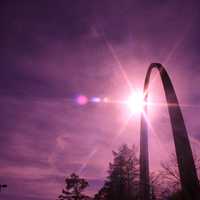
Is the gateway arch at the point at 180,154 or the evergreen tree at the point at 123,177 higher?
the evergreen tree at the point at 123,177

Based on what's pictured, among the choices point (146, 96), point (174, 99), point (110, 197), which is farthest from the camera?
point (110, 197)

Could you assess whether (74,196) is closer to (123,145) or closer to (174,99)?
(123,145)

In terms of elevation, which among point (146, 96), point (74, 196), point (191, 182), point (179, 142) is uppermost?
point (74, 196)

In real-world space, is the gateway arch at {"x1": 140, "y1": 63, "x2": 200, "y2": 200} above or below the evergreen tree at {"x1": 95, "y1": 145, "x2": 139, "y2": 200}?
below

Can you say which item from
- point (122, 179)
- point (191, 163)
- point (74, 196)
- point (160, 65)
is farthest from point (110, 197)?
point (191, 163)

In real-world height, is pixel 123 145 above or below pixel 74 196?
above

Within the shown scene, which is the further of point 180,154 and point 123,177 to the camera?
point 123,177

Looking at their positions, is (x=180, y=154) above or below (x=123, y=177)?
below

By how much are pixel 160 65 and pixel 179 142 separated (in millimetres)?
6858

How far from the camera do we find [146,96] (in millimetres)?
21000

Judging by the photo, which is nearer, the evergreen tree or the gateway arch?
the gateway arch

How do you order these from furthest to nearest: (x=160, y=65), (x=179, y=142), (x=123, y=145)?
(x=123, y=145)
(x=160, y=65)
(x=179, y=142)

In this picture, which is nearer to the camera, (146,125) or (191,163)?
(191,163)

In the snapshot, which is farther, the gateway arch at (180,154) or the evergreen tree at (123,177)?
the evergreen tree at (123,177)
